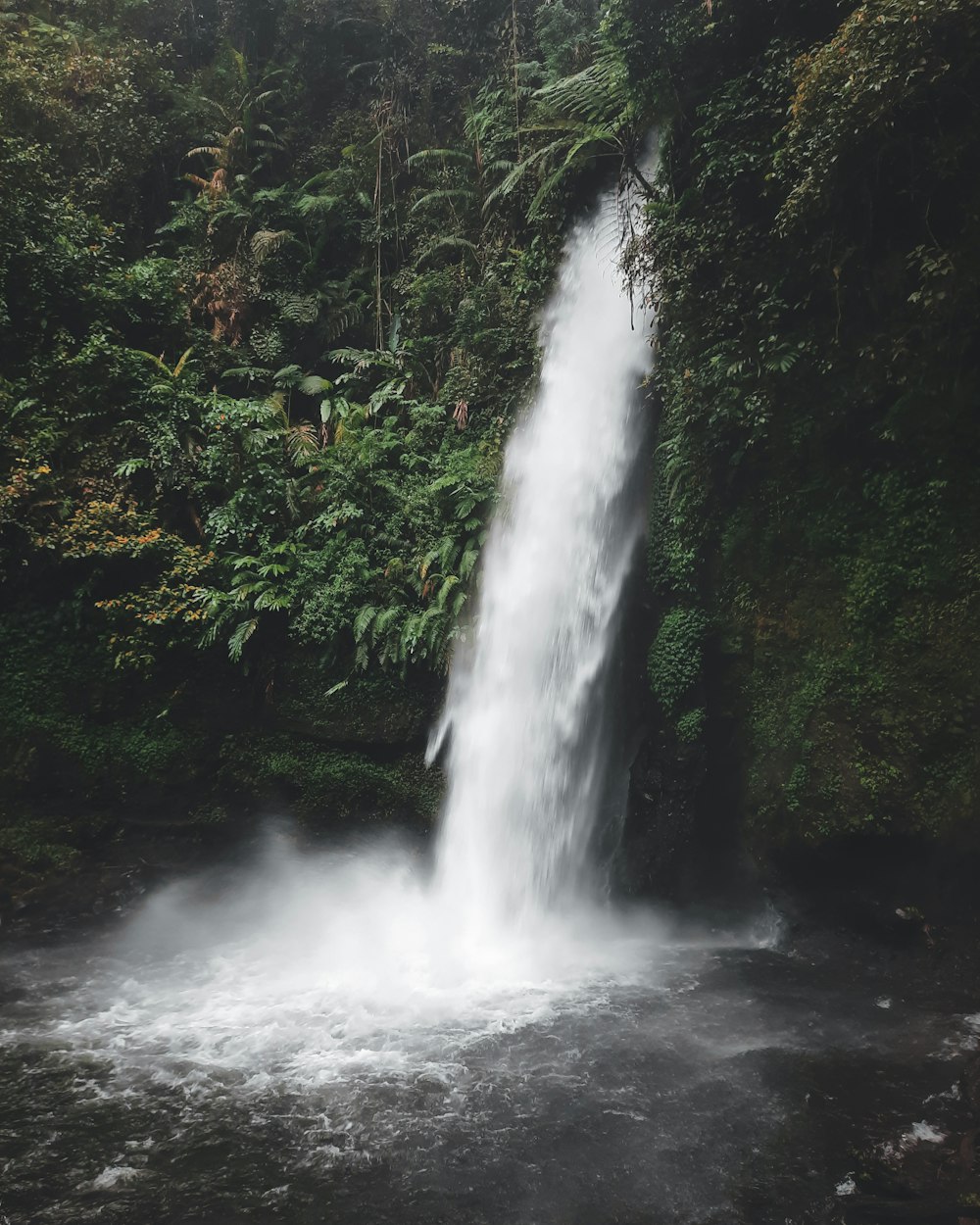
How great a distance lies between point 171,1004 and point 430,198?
12554mm

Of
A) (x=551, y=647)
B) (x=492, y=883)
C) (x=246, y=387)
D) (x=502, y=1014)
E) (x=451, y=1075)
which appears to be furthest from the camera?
(x=246, y=387)

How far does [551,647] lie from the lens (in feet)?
31.0

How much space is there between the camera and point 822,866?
7.91 metres

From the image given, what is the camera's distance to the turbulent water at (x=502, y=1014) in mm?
4617

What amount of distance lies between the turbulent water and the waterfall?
33 mm

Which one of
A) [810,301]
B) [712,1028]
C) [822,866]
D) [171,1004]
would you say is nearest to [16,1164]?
[171,1004]

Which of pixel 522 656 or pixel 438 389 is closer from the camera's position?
pixel 522 656

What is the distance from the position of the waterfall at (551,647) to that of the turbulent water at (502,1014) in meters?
0.03

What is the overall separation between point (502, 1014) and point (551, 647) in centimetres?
413

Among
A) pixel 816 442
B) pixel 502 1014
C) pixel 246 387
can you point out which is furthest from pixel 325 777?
pixel 816 442

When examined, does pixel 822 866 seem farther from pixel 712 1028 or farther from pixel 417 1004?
pixel 417 1004

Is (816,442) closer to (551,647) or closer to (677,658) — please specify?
(677,658)

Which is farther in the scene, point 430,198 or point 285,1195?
point 430,198

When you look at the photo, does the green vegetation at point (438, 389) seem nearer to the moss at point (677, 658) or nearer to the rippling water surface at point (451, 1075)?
the moss at point (677, 658)
